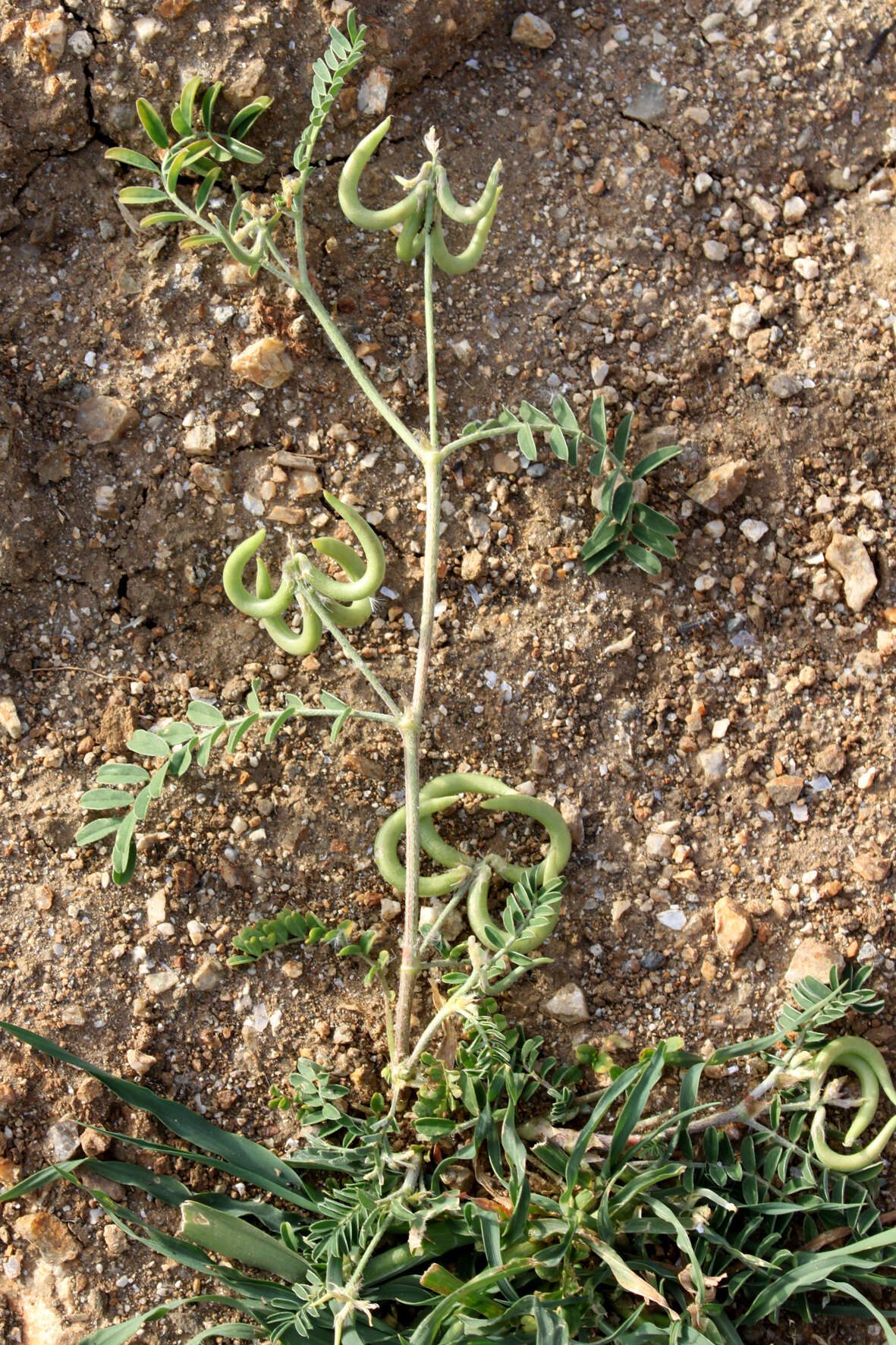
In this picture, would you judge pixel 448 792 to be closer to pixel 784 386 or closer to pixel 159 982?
pixel 159 982

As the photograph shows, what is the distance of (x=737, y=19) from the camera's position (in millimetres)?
2633

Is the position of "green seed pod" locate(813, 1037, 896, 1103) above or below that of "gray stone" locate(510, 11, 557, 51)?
below

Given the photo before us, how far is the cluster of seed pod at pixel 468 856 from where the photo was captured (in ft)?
7.39

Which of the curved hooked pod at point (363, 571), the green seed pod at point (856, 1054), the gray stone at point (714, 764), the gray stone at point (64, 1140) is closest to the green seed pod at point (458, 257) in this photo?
the curved hooked pod at point (363, 571)

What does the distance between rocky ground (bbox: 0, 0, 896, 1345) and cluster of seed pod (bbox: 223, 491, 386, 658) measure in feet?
0.65

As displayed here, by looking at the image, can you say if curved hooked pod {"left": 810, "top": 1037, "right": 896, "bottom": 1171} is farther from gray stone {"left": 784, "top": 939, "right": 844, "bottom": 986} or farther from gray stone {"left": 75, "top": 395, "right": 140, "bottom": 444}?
gray stone {"left": 75, "top": 395, "right": 140, "bottom": 444}

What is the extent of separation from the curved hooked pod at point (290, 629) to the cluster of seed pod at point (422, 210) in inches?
28.2

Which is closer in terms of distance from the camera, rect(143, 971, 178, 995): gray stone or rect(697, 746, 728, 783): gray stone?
rect(143, 971, 178, 995): gray stone

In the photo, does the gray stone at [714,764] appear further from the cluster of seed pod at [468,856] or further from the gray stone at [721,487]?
the gray stone at [721,487]

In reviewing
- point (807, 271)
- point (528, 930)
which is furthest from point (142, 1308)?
point (807, 271)

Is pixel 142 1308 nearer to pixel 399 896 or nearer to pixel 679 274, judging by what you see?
pixel 399 896

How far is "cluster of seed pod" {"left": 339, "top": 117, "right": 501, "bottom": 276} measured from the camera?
2.12m

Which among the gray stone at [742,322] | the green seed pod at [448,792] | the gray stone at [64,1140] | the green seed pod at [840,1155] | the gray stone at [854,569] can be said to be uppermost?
the gray stone at [742,322]

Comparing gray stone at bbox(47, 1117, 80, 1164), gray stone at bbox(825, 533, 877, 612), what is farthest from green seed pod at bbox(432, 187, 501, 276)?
gray stone at bbox(47, 1117, 80, 1164)
